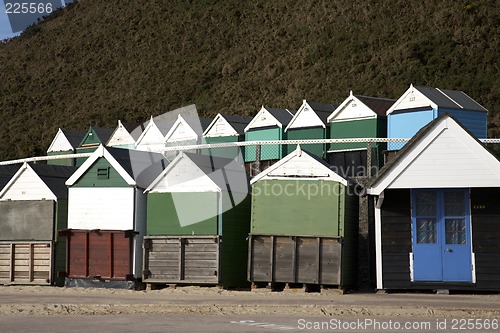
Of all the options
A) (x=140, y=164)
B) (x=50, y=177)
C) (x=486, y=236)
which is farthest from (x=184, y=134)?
(x=486, y=236)

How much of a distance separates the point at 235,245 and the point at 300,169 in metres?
2.96

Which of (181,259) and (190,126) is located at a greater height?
(190,126)

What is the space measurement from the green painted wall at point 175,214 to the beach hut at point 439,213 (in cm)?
437

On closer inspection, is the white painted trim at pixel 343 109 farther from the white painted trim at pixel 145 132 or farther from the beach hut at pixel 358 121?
the white painted trim at pixel 145 132

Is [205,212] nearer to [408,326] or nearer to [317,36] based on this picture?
[408,326]

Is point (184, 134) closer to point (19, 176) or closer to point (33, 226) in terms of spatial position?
point (19, 176)

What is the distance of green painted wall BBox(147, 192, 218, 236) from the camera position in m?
21.7

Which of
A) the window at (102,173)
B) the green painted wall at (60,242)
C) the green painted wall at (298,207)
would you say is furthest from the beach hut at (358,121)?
the green painted wall at (60,242)

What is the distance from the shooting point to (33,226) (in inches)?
980

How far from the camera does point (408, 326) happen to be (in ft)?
44.4

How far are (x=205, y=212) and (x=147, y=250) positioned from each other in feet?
6.72

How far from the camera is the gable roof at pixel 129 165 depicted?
23.1 meters

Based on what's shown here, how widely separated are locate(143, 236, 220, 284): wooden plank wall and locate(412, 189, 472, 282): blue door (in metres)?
5.28

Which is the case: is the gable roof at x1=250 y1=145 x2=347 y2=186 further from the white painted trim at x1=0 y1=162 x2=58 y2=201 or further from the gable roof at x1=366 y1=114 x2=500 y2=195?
the white painted trim at x1=0 y1=162 x2=58 y2=201
